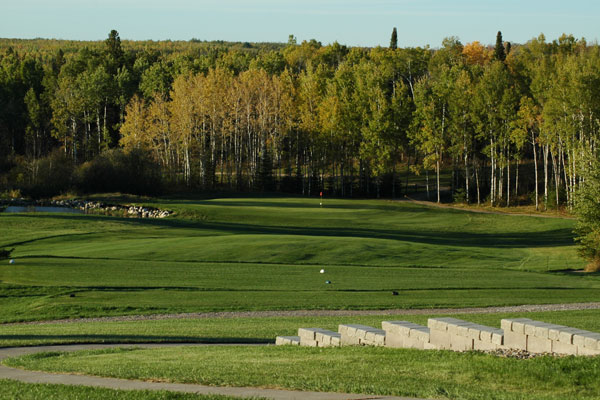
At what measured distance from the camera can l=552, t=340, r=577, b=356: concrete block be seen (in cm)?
1106

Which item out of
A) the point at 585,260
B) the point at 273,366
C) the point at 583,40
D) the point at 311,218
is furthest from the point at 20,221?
the point at 583,40

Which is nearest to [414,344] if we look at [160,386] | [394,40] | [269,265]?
[160,386]

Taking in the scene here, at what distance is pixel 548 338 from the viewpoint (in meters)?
11.4

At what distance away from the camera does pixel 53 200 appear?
7281 centimetres

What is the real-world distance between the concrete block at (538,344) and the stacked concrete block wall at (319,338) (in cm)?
390

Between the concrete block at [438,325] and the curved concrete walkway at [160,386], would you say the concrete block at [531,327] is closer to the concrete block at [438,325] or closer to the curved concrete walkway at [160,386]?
the concrete block at [438,325]

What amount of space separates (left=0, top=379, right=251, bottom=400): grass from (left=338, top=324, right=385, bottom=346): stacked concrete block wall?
5.01 meters

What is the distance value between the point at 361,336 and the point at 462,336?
231 centimetres

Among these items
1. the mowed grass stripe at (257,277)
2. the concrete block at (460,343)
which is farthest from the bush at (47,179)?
the concrete block at (460,343)

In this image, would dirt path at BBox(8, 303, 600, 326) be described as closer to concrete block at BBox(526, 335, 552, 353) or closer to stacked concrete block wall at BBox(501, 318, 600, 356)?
stacked concrete block wall at BBox(501, 318, 600, 356)

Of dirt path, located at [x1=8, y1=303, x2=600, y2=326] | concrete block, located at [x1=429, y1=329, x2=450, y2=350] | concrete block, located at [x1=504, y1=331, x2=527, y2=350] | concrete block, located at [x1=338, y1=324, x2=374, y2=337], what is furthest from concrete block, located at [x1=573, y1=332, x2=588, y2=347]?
dirt path, located at [x1=8, y1=303, x2=600, y2=326]

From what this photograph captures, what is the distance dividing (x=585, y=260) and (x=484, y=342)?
28.7m

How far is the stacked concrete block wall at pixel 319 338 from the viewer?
14.3 meters

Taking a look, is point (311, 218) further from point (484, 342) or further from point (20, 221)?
point (484, 342)
